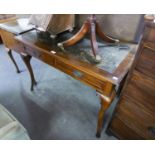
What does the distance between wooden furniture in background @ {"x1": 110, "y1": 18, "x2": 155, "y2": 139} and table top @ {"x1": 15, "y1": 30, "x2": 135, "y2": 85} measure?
0.35 ft

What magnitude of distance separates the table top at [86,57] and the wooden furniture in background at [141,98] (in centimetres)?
11

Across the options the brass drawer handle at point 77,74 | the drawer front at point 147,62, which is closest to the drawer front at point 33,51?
the brass drawer handle at point 77,74

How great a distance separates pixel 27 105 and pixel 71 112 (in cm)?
50

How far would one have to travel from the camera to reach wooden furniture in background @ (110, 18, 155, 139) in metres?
0.53

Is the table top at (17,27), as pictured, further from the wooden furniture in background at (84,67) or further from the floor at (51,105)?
the floor at (51,105)

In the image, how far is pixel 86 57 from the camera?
859 mm

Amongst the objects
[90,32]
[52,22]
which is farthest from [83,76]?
[52,22]

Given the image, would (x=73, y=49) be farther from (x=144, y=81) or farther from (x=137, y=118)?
(x=137, y=118)

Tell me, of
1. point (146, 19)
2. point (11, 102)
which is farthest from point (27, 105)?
point (146, 19)

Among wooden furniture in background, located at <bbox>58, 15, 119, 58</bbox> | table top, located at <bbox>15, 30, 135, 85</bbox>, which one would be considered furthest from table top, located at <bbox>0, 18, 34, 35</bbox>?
wooden furniture in background, located at <bbox>58, 15, 119, 58</bbox>

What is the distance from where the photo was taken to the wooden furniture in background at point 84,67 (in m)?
0.74

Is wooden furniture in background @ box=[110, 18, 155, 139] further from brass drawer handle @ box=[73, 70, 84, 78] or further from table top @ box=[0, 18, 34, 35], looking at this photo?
table top @ box=[0, 18, 34, 35]

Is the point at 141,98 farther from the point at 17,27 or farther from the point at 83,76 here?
the point at 17,27

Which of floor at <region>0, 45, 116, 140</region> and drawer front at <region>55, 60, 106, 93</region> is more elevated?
drawer front at <region>55, 60, 106, 93</region>
